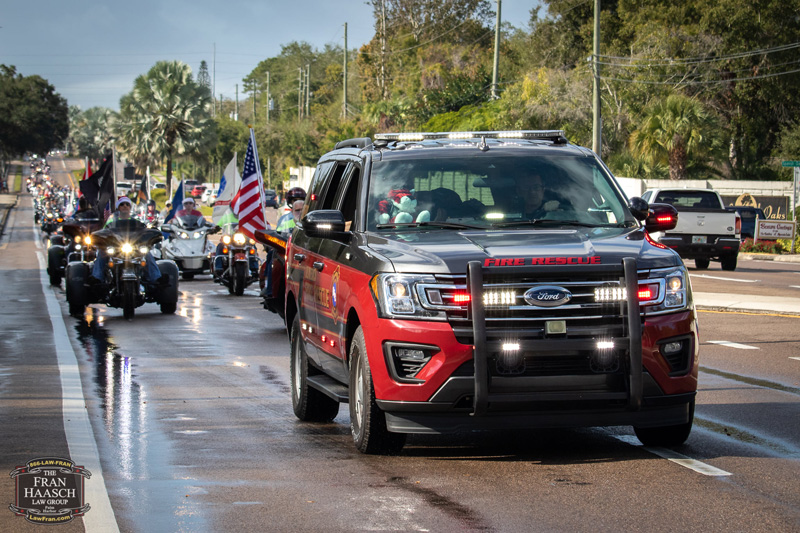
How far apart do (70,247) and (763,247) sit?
847 inches

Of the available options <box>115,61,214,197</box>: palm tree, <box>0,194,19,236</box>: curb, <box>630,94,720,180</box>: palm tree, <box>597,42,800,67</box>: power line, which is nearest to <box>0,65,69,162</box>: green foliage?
<box>0,194,19,236</box>: curb

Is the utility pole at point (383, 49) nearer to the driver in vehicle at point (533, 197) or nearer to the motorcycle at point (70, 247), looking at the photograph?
the motorcycle at point (70, 247)

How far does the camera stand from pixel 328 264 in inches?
337

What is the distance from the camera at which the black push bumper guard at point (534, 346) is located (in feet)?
22.0

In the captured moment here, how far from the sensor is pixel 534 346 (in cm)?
677

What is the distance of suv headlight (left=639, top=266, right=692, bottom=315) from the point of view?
7.07 metres

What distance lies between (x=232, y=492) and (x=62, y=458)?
1.60m

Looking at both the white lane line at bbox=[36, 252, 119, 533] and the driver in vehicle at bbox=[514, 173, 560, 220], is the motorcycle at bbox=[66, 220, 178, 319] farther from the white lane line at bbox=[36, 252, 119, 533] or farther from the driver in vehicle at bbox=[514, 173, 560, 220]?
the driver in vehicle at bbox=[514, 173, 560, 220]

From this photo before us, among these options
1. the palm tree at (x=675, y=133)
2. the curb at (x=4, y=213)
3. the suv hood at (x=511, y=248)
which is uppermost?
the palm tree at (x=675, y=133)

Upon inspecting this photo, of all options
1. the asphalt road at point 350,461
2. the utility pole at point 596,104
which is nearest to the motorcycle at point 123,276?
the asphalt road at point 350,461

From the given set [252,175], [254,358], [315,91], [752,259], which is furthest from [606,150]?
[315,91]

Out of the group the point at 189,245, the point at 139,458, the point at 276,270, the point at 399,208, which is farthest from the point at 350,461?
the point at 189,245

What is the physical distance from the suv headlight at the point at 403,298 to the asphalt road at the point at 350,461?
0.96m

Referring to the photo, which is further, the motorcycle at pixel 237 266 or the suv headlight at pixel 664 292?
the motorcycle at pixel 237 266
